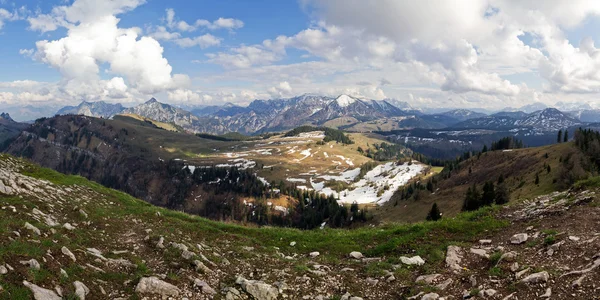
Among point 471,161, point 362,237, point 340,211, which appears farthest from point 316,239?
point 471,161

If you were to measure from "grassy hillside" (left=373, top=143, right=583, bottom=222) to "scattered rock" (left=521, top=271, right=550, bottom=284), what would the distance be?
269ft

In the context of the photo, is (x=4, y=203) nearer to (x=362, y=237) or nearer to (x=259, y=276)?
(x=259, y=276)

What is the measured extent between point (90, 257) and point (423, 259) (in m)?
17.2

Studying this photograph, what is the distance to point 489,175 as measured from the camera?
5231 inches

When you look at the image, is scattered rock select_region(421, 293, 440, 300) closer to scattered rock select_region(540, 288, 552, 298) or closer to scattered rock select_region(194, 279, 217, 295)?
scattered rock select_region(540, 288, 552, 298)

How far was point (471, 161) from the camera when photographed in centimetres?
16812

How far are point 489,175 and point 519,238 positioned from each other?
441 feet

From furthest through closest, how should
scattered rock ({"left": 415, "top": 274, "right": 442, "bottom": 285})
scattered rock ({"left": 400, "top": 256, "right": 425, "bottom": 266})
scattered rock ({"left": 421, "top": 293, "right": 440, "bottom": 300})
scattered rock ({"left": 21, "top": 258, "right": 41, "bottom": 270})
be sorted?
scattered rock ({"left": 400, "top": 256, "right": 425, "bottom": 266}) → scattered rock ({"left": 415, "top": 274, "right": 442, "bottom": 285}) → scattered rock ({"left": 421, "top": 293, "right": 440, "bottom": 300}) → scattered rock ({"left": 21, "top": 258, "right": 41, "bottom": 270})

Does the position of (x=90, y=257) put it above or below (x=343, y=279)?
above

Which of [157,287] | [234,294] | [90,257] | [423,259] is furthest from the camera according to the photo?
[423,259]

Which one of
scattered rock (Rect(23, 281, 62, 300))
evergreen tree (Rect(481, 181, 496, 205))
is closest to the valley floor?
scattered rock (Rect(23, 281, 62, 300))

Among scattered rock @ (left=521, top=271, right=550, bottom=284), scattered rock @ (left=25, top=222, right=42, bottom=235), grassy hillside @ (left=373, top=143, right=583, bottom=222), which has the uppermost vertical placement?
scattered rock @ (left=25, top=222, right=42, bottom=235)

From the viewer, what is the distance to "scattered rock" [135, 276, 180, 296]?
41.0ft

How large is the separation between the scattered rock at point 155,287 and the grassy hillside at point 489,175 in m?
91.9
